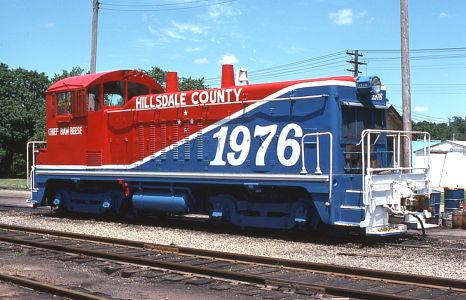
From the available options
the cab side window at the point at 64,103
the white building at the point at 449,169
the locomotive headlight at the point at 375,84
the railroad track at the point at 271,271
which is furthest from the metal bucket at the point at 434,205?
the white building at the point at 449,169

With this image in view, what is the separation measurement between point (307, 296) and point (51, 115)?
12.2 meters

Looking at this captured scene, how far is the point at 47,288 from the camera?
7441 mm

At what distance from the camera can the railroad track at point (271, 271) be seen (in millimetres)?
7137

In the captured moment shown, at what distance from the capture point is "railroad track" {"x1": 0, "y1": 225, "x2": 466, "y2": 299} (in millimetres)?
7137

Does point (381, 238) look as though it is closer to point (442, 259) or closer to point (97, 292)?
point (442, 259)

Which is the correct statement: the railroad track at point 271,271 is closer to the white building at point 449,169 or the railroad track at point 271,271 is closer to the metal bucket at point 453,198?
the metal bucket at point 453,198

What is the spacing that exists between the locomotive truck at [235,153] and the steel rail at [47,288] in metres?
5.67

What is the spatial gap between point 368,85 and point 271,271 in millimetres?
5206

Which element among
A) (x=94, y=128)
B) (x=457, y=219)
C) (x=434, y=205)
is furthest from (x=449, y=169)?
(x=94, y=128)

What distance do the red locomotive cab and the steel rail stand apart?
7.83 metres

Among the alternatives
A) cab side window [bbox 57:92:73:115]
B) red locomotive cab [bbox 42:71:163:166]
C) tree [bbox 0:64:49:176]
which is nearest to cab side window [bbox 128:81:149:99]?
red locomotive cab [bbox 42:71:163:166]

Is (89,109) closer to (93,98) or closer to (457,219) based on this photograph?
(93,98)

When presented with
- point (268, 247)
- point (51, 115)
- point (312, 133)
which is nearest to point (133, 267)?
point (268, 247)

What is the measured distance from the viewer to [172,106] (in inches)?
569
